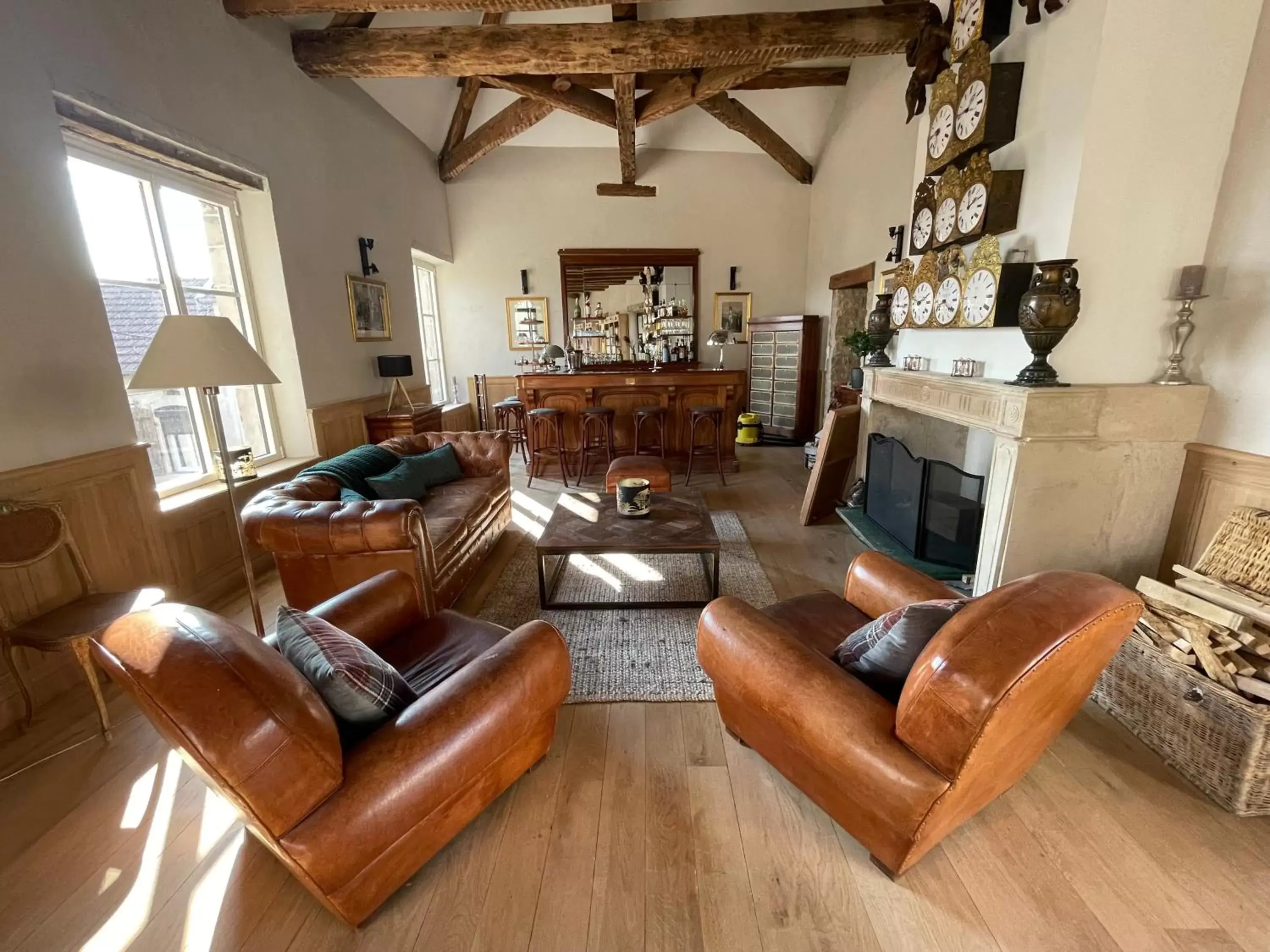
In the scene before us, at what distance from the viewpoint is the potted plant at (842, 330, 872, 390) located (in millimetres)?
4594

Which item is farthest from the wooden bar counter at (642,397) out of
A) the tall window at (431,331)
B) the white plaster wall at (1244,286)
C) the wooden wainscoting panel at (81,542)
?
the white plaster wall at (1244,286)

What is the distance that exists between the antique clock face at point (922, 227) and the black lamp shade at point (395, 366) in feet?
14.4

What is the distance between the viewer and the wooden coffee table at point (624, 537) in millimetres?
2582

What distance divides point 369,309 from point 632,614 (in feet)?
13.1

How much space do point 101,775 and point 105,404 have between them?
1.66 metres

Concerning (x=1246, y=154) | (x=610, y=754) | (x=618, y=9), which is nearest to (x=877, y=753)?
(x=610, y=754)

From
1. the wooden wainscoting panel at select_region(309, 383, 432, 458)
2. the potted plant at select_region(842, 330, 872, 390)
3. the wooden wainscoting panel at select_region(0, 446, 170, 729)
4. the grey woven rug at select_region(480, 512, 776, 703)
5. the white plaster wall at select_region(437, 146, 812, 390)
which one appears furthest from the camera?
the white plaster wall at select_region(437, 146, 812, 390)

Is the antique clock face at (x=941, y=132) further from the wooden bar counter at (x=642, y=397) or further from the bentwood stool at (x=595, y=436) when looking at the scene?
the bentwood stool at (x=595, y=436)

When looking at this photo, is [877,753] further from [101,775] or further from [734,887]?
[101,775]

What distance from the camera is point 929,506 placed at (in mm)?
3252

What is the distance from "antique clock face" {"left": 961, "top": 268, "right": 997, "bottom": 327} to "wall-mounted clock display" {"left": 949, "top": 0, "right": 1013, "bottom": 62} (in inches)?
45.1

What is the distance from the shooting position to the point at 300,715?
1.07 meters

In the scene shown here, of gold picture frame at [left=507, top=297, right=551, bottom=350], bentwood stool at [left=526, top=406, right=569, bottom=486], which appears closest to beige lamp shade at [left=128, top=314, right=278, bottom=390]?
bentwood stool at [left=526, top=406, right=569, bottom=486]

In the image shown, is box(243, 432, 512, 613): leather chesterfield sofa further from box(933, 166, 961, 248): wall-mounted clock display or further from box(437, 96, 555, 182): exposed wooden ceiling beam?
box(437, 96, 555, 182): exposed wooden ceiling beam
